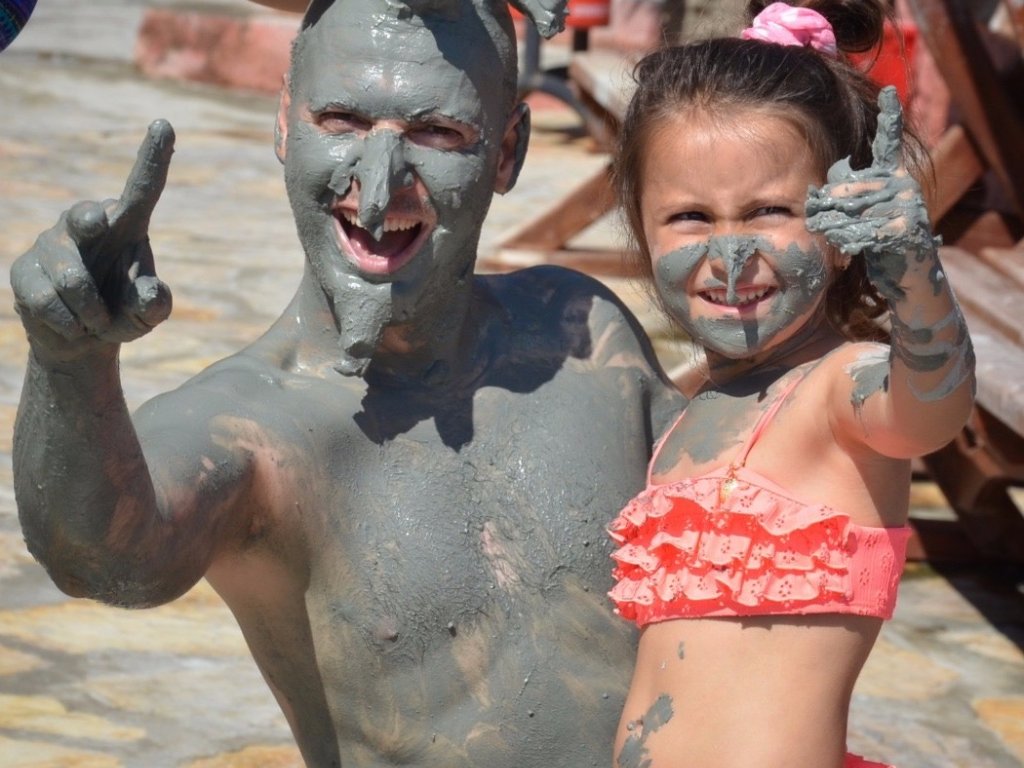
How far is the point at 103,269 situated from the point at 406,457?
652 millimetres

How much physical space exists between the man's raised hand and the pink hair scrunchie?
102cm

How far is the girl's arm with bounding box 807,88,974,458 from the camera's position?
70.5 inches

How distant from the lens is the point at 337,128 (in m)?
2.18

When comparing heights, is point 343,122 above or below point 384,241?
above

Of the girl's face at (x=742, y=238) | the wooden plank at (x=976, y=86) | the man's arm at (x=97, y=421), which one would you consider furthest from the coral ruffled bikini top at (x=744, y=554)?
the wooden plank at (x=976, y=86)

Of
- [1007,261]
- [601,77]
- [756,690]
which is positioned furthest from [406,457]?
[601,77]

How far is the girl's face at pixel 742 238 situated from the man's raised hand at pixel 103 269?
2.54ft

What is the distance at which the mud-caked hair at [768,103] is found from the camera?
2309mm

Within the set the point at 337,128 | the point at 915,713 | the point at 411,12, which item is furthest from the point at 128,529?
the point at 915,713

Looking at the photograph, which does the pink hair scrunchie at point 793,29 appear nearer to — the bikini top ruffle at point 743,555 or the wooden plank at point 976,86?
the bikini top ruffle at point 743,555

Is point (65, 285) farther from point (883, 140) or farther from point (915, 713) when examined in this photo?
point (915, 713)

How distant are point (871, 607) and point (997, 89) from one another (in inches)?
115

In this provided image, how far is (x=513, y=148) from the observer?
236 cm

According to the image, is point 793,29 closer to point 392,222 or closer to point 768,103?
point 768,103
